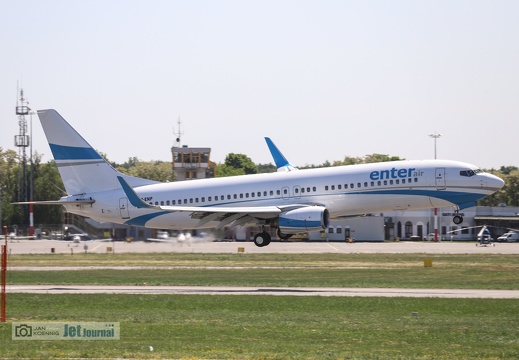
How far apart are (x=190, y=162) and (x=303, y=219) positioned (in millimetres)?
60771

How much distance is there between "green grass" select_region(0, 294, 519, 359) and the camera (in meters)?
23.4

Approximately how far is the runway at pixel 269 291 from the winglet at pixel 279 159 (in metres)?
13.3

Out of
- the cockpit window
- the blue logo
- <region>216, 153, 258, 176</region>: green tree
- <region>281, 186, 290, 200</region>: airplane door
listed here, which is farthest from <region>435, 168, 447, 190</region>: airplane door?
<region>216, 153, 258, 176</region>: green tree

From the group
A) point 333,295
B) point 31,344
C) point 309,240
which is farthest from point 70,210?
point 309,240

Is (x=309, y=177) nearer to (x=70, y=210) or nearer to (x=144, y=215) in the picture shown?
(x=144, y=215)

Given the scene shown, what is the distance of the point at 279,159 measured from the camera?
183 feet

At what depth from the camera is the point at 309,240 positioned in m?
98.2

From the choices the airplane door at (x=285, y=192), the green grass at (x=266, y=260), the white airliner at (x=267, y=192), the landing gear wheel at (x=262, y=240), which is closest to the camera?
the white airliner at (x=267, y=192)

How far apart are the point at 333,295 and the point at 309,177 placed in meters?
11.0

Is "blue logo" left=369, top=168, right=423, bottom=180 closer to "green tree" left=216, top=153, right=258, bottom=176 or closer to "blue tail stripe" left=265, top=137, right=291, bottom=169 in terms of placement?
"blue tail stripe" left=265, top=137, right=291, bottom=169

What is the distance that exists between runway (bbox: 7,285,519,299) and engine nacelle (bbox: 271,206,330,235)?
395 centimetres

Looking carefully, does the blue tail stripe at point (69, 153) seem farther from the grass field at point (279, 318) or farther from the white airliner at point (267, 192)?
the grass field at point (279, 318)

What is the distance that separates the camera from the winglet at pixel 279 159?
181 ft

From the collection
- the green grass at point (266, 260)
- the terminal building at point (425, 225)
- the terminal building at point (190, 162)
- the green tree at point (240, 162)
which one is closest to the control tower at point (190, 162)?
the terminal building at point (190, 162)
